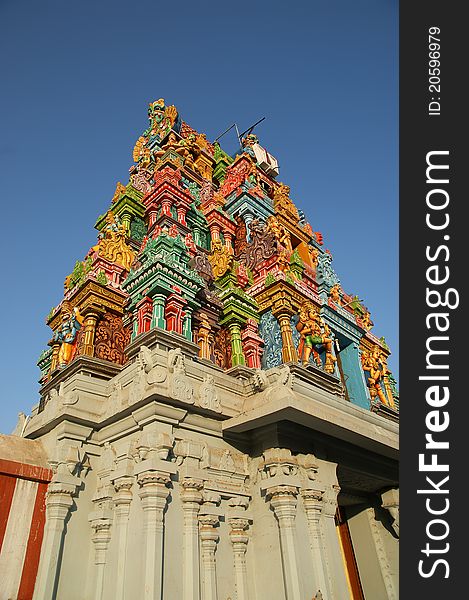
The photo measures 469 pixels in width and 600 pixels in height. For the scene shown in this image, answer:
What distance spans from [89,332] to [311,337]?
618cm

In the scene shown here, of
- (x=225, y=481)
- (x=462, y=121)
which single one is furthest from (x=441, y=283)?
(x=225, y=481)

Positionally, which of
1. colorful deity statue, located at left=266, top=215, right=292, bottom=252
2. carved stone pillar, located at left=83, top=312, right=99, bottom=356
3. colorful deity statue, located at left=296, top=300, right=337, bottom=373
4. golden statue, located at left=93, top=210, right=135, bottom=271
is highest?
colorful deity statue, located at left=266, top=215, right=292, bottom=252

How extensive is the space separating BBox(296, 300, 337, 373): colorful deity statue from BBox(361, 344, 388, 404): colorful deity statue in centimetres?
286

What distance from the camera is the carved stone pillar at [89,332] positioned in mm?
10523

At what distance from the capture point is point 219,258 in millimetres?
14109

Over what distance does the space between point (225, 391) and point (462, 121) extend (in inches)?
252

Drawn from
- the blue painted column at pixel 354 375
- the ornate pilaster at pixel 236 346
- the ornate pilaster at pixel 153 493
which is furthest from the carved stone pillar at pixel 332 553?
the blue painted column at pixel 354 375

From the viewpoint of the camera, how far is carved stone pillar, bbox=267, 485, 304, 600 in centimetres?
705

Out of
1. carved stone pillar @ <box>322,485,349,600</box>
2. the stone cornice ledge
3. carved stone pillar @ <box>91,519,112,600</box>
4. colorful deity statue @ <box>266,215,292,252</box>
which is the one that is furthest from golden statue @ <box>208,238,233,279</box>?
carved stone pillar @ <box>91,519,112,600</box>

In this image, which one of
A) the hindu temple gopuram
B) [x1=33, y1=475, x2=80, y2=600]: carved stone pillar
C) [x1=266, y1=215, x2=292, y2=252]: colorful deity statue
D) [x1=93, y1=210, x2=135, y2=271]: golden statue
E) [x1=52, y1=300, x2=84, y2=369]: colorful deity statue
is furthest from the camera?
[x1=266, y1=215, x2=292, y2=252]: colorful deity statue

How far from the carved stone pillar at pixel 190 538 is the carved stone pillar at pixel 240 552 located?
0.96 meters

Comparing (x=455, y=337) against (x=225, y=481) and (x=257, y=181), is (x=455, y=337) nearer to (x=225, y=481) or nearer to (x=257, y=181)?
(x=225, y=481)

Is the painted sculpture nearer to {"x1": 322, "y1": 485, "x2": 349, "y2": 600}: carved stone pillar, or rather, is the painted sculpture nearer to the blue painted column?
the blue painted column

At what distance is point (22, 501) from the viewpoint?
7.54m
